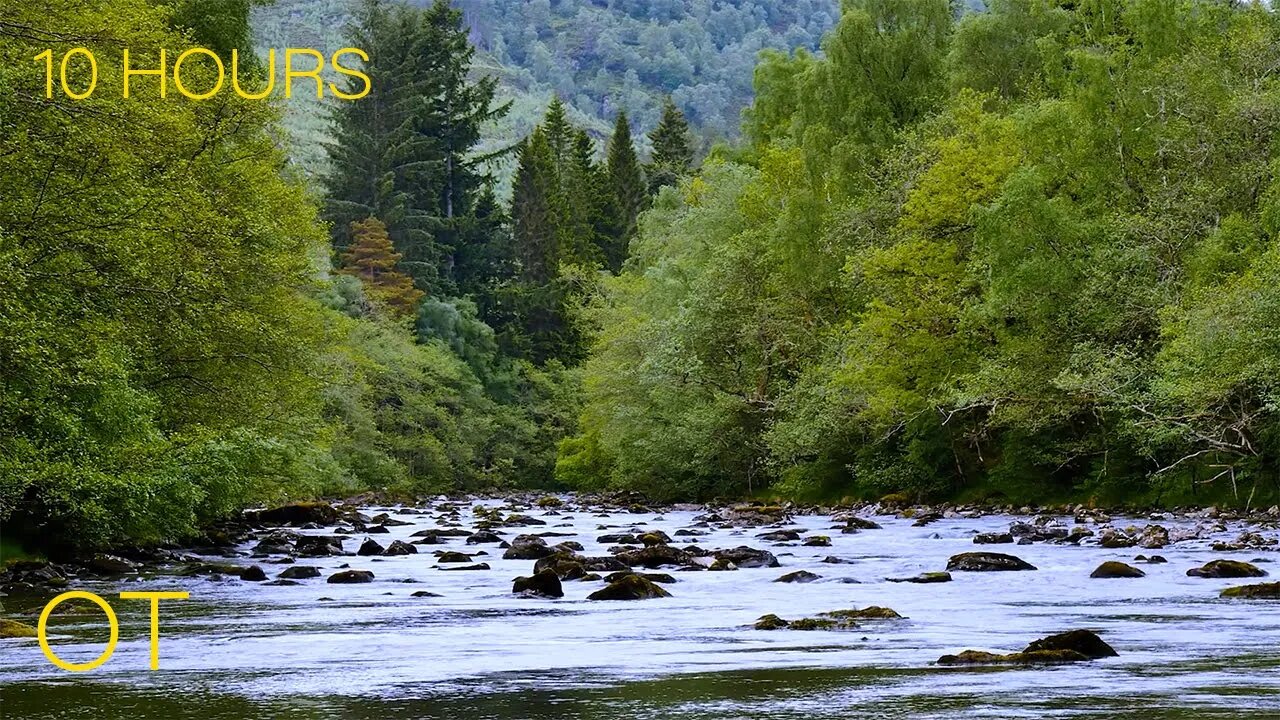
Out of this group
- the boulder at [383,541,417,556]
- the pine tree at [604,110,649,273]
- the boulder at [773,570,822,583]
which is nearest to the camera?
the boulder at [773,570,822,583]

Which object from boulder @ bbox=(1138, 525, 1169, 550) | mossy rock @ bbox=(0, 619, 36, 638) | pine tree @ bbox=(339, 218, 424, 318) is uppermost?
pine tree @ bbox=(339, 218, 424, 318)

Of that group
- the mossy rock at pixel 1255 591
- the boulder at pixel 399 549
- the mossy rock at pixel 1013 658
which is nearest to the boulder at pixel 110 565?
the boulder at pixel 399 549

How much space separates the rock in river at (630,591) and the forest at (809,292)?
23.5ft

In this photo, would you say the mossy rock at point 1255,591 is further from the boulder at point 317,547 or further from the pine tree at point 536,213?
the pine tree at point 536,213

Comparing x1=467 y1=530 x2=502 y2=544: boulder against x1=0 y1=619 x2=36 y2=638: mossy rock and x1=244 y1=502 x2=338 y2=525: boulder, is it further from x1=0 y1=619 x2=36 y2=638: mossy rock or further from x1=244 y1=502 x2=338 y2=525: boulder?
x1=0 y1=619 x2=36 y2=638: mossy rock

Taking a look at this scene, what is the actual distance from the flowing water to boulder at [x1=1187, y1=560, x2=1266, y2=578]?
1.62 ft

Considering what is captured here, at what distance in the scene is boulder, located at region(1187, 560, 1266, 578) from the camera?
20.7m

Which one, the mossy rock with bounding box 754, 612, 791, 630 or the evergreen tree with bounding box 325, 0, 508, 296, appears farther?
the evergreen tree with bounding box 325, 0, 508, 296

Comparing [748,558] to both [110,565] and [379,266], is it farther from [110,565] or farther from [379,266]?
[379,266]

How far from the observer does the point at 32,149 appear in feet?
67.7

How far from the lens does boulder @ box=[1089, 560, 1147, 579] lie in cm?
2128

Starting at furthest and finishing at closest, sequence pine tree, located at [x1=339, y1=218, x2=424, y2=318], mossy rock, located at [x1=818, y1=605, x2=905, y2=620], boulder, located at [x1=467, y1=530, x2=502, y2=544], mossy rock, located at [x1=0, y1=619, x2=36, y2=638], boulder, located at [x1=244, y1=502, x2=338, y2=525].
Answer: pine tree, located at [x1=339, y1=218, x2=424, y2=318], boulder, located at [x1=244, y1=502, x2=338, y2=525], boulder, located at [x1=467, y1=530, x2=502, y2=544], mossy rock, located at [x1=818, y1=605, x2=905, y2=620], mossy rock, located at [x1=0, y1=619, x2=36, y2=638]

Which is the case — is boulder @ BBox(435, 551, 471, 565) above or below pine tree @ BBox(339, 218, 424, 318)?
below

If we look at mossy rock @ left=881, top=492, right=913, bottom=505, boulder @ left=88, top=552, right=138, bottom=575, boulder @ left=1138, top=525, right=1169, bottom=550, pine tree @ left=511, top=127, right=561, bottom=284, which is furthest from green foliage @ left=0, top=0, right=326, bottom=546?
pine tree @ left=511, top=127, right=561, bottom=284
